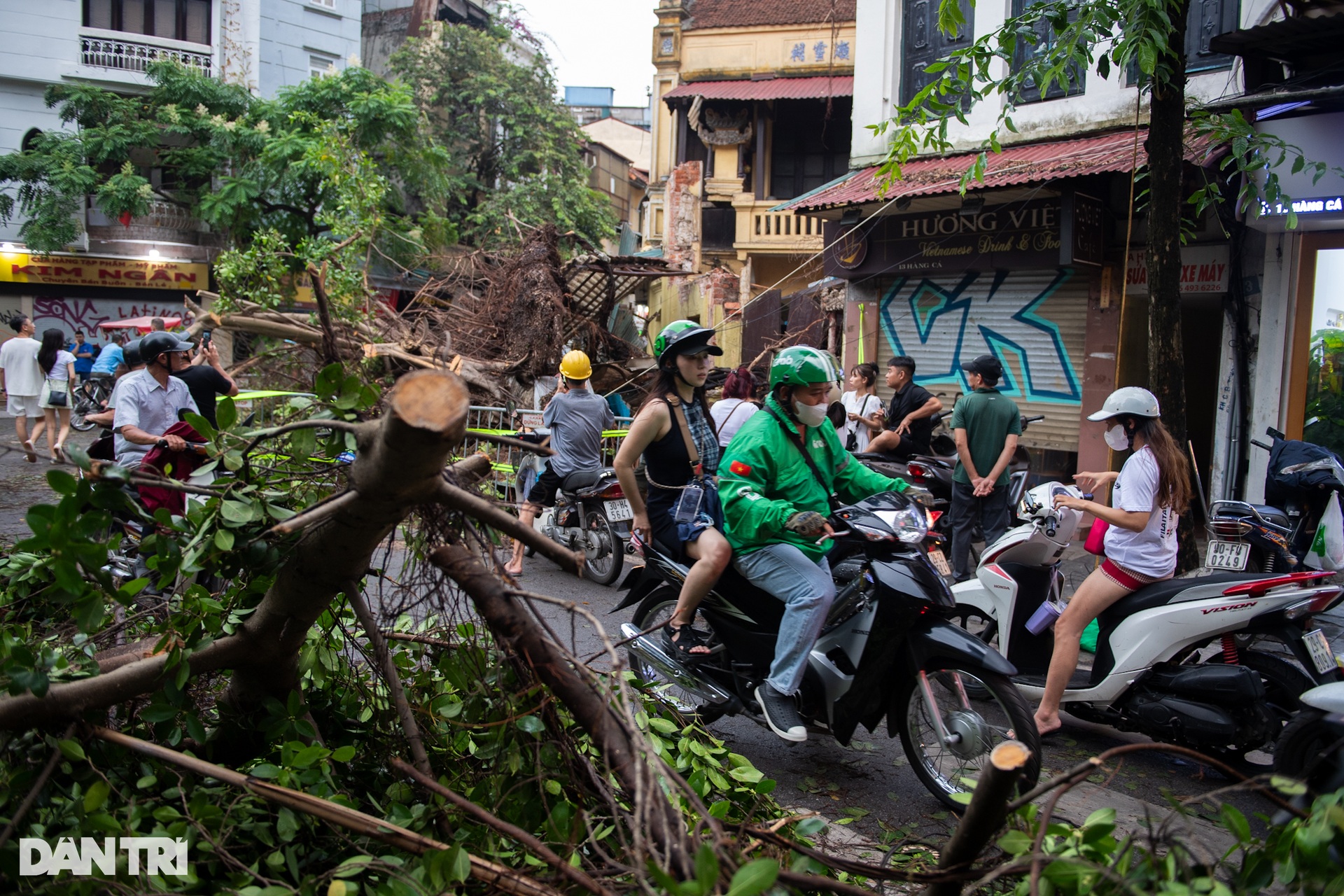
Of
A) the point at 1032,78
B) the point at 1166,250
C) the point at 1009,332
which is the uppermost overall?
the point at 1032,78

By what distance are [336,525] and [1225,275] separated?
31.3ft

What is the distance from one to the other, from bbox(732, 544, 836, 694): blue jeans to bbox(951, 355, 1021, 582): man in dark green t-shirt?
132 inches

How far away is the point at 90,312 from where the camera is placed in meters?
24.0

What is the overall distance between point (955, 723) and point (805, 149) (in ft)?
64.4

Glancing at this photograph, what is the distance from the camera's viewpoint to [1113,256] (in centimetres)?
1024

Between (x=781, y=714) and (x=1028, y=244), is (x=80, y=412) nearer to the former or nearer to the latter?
(x=1028, y=244)

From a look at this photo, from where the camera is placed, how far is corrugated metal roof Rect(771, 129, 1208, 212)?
9094 millimetres

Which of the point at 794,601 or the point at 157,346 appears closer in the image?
the point at 794,601

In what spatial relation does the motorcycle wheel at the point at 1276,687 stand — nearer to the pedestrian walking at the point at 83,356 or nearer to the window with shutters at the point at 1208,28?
the window with shutters at the point at 1208,28

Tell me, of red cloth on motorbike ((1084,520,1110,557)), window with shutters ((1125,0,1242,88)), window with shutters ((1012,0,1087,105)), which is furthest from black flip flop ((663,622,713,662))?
window with shutters ((1012,0,1087,105))

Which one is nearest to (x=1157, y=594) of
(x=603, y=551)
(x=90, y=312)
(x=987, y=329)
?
(x=603, y=551)

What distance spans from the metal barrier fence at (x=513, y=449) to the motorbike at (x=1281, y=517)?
185 inches

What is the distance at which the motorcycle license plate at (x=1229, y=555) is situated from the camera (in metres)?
5.11

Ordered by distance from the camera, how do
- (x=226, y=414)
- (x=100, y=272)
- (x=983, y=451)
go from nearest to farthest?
(x=226, y=414), (x=983, y=451), (x=100, y=272)
